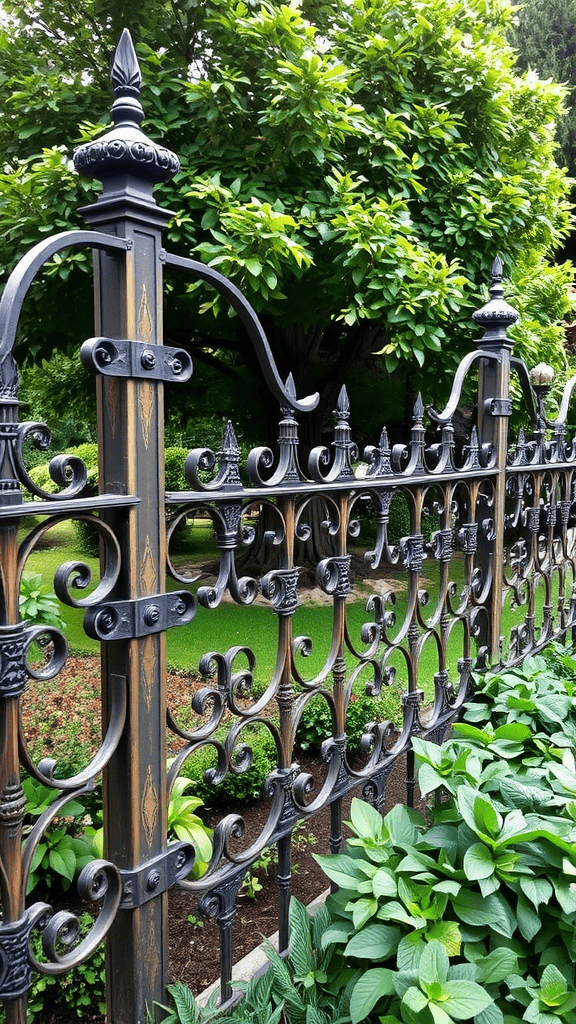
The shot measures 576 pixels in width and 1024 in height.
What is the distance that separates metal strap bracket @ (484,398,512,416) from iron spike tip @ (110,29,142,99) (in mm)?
2094

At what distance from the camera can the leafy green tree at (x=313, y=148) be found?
6594 mm

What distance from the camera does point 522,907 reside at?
1891 mm

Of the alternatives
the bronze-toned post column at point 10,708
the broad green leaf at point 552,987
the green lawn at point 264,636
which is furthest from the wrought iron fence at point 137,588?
the green lawn at point 264,636

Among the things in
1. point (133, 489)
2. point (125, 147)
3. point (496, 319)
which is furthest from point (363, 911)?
point (496, 319)

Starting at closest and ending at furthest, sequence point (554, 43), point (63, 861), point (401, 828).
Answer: point (401, 828) → point (63, 861) → point (554, 43)

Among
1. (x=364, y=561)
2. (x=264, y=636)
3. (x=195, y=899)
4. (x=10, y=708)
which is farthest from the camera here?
(x=264, y=636)

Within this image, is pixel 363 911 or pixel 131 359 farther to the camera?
pixel 363 911

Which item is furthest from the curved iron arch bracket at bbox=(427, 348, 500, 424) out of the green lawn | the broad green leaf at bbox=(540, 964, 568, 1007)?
the green lawn

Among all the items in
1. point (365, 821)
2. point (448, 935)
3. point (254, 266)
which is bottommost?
point (448, 935)

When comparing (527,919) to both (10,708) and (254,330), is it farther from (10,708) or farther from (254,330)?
(254,330)

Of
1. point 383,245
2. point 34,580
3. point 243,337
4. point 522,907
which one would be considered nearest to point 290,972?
point 522,907

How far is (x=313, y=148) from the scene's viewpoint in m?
6.69

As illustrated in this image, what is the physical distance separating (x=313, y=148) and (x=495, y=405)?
4517mm

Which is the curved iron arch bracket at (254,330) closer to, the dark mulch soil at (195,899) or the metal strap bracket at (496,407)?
the dark mulch soil at (195,899)
